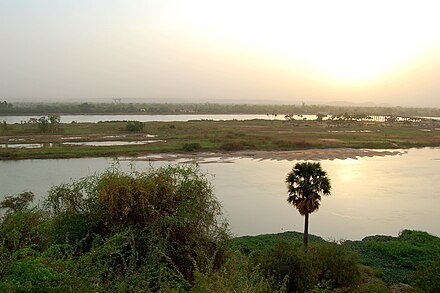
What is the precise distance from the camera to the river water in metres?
23.8

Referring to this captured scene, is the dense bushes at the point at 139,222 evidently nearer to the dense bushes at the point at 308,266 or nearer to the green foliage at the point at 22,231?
the green foliage at the point at 22,231

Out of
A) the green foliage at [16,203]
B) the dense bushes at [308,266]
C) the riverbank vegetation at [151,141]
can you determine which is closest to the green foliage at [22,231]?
the dense bushes at [308,266]

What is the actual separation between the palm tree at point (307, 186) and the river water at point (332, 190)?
3.24m

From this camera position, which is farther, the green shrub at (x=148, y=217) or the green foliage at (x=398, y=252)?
the green foliage at (x=398, y=252)

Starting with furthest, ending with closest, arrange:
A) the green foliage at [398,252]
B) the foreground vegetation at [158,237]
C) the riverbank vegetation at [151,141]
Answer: the riverbank vegetation at [151,141]
the green foliage at [398,252]
the foreground vegetation at [158,237]

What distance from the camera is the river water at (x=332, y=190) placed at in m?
23.8

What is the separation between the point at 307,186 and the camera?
17.3m

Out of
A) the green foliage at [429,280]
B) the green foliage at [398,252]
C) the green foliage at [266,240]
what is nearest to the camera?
the green foliage at [429,280]

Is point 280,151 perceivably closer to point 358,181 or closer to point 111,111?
point 358,181

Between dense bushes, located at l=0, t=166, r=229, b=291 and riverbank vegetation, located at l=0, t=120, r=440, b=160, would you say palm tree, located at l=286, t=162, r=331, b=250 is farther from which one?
riverbank vegetation, located at l=0, t=120, r=440, b=160

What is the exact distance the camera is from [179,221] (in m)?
11.5

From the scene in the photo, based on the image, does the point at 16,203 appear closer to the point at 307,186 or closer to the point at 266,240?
the point at 266,240

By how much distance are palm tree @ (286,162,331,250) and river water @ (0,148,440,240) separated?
10.6ft

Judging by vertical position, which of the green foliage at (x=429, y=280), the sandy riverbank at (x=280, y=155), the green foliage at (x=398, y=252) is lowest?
the green foliage at (x=398, y=252)
